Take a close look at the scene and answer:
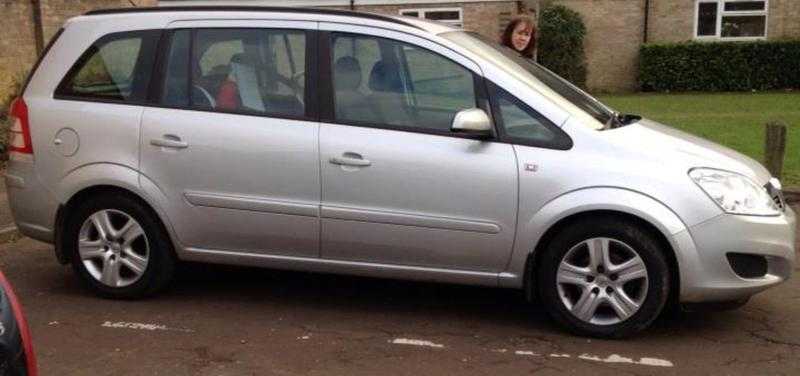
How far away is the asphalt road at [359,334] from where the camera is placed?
443 cm

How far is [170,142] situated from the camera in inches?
203

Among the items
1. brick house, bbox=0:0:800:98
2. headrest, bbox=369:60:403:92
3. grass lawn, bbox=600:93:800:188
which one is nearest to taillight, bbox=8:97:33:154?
headrest, bbox=369:60:403:92

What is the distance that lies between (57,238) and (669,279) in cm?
354

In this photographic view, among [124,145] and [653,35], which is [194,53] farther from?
[653,35]

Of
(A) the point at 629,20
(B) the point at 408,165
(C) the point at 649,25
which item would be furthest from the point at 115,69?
(C) the point at 649,25

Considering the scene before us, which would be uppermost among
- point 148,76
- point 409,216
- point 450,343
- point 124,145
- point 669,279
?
Result: point 148,76

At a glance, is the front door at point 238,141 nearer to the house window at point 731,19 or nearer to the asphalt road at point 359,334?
the asphalt road at point 359,334

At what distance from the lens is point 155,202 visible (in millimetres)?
5219

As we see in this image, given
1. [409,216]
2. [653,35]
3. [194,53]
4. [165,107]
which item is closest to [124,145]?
[165,107]

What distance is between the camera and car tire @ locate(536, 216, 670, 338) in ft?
15.1

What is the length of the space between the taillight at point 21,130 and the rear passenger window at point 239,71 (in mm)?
898

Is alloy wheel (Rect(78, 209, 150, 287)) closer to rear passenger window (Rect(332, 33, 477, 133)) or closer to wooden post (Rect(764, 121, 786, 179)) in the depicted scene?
rear passenger window (Rect(332, 33, 477, 133))

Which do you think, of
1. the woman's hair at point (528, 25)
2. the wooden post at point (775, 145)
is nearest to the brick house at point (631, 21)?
the woman's hair at point (528, 25)

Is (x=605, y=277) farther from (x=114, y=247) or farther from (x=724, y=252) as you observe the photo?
(x=114, y=247)
